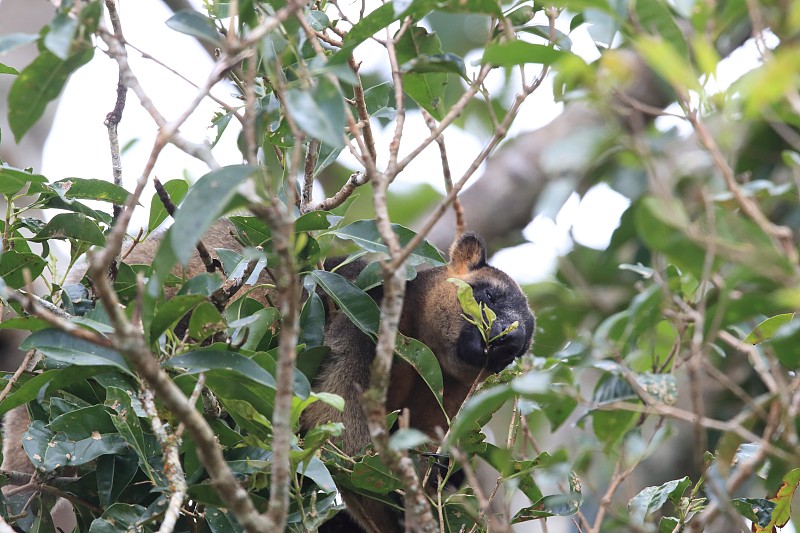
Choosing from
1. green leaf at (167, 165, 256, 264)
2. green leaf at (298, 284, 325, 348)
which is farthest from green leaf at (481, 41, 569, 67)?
green leaf at (298, 284, 325, 348)

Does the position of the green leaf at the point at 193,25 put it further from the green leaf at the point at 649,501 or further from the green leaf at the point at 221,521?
the green leaf at the point at 649,501

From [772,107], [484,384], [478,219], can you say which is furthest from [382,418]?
[478,219]

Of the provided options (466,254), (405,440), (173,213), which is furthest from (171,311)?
(466,254)

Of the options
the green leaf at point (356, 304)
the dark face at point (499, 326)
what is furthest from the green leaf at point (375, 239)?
the dark face at point (499, 326)

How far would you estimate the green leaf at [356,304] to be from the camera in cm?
300

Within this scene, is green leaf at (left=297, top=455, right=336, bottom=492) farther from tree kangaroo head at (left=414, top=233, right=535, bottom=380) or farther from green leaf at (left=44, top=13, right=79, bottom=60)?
tree kangaroo head at (left=414, top=233, right=535, bottom=380)

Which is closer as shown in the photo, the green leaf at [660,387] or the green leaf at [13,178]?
the green leaf at [660,387]

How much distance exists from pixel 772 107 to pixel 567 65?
58cm

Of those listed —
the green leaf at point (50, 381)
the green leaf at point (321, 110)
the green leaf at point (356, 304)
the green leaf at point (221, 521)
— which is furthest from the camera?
the green leaf at point (356, 304)

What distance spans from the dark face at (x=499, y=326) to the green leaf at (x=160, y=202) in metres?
1.61

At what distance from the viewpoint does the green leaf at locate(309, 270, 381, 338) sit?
300 centimetres

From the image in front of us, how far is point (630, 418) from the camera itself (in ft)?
7.12

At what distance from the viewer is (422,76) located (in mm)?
3045

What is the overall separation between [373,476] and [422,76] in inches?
53.9
